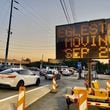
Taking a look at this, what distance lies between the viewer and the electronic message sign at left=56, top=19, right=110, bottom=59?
10.3m

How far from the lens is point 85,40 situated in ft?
35.3

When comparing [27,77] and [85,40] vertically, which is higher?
[85,40]

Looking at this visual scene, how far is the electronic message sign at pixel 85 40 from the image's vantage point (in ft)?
33.9

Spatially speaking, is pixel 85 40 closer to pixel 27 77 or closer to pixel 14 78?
pixel 14 78

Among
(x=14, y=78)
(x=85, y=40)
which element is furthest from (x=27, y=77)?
(x=85, y=40)

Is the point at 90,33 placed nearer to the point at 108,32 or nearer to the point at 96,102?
the point at 108,32

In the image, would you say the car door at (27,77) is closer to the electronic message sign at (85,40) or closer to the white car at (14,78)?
the white car at (14,78)

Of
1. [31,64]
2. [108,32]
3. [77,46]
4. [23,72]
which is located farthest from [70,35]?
[31,64]

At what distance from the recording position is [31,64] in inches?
5418

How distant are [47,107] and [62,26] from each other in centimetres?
455

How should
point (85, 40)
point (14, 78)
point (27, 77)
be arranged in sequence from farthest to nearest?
point (27, 77), point (14, 78), point (85, 40)

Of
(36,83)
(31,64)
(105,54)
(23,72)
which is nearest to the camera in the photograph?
(105,54)

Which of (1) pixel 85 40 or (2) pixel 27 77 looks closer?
(1) pixel 85 40

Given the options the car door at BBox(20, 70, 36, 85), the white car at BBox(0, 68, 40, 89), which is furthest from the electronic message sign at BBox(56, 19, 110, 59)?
the car door at BBox(20, 70, 36, 85)
